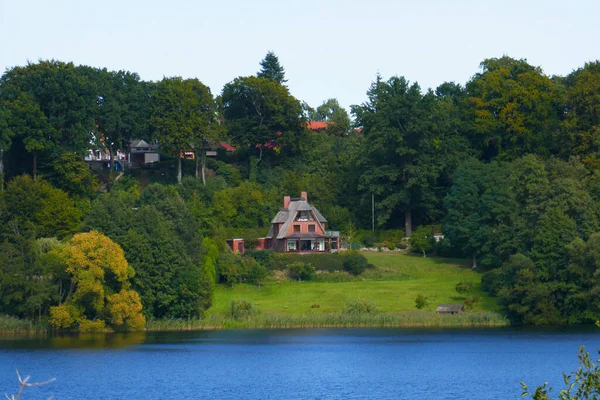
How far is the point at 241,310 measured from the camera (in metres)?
65.3

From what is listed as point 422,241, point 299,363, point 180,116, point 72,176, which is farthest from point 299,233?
point 299,363

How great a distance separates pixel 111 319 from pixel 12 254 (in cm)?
827

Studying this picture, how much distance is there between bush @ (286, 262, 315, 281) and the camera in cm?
7612

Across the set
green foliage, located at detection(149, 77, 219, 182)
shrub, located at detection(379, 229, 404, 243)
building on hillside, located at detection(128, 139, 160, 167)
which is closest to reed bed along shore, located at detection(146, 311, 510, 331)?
shrub, located at detection(379, 229, 404, 243)

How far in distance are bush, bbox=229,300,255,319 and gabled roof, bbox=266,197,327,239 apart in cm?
1610

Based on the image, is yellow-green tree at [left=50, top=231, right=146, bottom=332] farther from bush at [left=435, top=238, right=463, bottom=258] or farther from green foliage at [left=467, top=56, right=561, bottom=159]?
green foliage at [left=467, top=56, right=561, bottom=159]

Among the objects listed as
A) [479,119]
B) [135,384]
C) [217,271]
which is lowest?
[135,384]

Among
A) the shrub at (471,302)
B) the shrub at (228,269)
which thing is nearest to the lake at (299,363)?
the shrub at (471,302)

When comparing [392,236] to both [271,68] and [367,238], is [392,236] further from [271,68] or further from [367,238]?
[271,68]

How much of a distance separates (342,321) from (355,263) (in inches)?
508

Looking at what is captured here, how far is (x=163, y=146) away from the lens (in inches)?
3551

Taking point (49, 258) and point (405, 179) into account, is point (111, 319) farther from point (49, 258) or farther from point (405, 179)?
point (405, 179)

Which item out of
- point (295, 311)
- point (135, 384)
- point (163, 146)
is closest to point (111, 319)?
point (295, 311)

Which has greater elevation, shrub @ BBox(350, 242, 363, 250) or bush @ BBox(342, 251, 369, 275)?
shrub @ BBox(350, 242, 363, 250)
